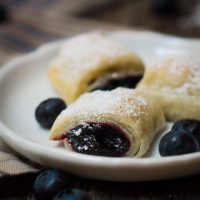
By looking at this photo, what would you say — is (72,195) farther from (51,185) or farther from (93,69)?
(93,69)

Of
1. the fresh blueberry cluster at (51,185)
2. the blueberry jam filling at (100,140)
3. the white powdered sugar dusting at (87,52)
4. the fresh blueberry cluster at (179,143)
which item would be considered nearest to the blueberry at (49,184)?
the fresh blueberry cluster at (51,185)

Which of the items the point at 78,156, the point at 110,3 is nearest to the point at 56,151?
the point at 78,156

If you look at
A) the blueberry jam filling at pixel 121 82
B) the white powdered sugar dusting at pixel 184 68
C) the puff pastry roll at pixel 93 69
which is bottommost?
the blueberry jam filling at pixel 121 82

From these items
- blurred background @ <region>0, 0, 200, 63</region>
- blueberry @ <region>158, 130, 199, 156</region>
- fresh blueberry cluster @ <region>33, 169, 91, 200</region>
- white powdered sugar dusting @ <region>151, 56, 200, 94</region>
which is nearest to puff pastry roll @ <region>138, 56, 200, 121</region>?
white powdered sugar dusting @ <region>151, 56, 200, 94</region>

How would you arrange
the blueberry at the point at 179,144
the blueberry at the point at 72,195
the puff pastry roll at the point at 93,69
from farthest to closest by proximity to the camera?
the puff pastry roll at the point at 93,69, the blueberry at the point at 179,144, the blueberry at the point at 72,195

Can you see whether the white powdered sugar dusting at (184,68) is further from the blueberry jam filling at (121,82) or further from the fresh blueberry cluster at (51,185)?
the fresh blueberry cluster at (51,185)

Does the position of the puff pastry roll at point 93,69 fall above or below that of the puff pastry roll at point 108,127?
below
